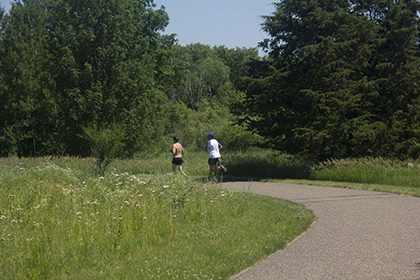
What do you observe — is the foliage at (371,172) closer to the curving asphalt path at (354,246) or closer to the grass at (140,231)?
the curving asphalt path at (354,246)

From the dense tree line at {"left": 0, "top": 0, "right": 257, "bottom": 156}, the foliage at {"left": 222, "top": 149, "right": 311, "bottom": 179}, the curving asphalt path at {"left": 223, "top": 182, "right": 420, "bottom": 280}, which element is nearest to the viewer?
the curving asphalt path at {"left": 223, "top": 182, "right": 420, "bottom": 280}

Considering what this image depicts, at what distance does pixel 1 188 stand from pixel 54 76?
79.4 feet

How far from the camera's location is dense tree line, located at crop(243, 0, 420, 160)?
1808 cm

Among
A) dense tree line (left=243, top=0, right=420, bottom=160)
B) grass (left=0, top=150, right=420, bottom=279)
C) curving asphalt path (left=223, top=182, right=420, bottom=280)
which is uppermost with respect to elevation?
dense tree line (left=243, top=0, right=420, bottom=160)

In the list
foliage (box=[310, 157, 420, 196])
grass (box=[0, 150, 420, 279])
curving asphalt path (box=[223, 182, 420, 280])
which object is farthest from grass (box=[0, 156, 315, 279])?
foliage (box=[310, 157, 420, 196])

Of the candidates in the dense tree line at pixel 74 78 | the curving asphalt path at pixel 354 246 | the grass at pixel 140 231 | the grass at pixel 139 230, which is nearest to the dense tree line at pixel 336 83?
the dense tree line at pixel 74 78

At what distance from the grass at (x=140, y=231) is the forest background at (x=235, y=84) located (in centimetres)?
504

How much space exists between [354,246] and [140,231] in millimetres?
3491

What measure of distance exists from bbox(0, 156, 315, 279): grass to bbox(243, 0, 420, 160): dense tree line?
8901 millimetres

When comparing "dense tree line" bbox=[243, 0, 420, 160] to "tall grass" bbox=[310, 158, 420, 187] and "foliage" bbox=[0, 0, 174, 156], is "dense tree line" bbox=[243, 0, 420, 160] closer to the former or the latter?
"tall grass" bbox=[310, 158, 420, 187]

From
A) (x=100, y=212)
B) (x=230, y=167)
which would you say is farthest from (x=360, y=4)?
(x=100, y=212)

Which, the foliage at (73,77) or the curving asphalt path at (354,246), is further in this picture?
the foliage at (73,77)

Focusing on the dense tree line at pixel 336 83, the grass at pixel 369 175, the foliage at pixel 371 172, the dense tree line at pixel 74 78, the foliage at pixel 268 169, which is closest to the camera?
the grass at pixel 369 175

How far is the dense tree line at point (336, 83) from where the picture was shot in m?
18.1
